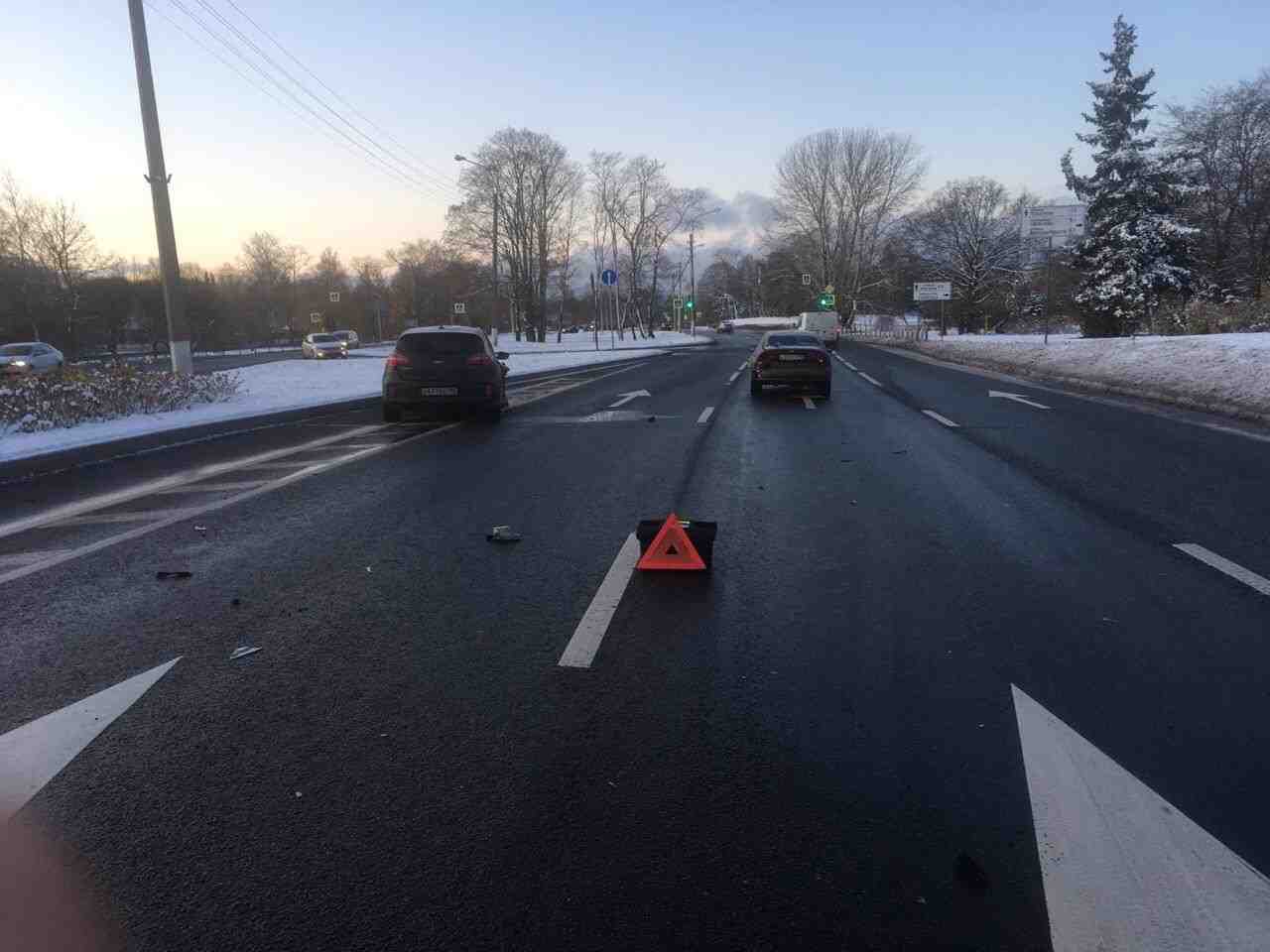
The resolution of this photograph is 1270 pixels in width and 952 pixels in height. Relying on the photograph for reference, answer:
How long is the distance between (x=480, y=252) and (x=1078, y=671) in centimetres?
6922

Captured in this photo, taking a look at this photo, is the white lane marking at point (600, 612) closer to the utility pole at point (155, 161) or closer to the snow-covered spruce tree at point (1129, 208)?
the utility pole at point (155, 161)

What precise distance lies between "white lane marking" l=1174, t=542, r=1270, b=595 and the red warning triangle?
132 inches

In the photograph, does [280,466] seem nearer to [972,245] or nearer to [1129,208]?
[1129,208]

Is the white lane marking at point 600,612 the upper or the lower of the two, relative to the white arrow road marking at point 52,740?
lower

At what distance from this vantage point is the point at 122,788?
2922mm

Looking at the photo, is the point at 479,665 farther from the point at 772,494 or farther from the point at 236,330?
the point at 236,330

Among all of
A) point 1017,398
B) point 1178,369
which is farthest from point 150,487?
point 1178,369

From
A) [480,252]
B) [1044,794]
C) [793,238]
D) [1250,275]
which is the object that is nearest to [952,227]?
[793,238]

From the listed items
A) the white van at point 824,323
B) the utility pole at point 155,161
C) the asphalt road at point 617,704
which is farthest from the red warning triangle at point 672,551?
the white van at point 824,323

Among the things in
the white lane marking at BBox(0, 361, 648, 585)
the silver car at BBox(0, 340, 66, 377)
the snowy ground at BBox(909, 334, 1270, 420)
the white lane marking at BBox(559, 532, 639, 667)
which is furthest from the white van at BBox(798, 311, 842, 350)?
the white lane marking at BBox(559, 532, 639, 667)

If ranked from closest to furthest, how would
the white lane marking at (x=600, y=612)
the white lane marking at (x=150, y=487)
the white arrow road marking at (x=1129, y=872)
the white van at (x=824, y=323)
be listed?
the white arrow road marking at (x=1129, y=872) < the white lane marking at (x=600, y=612) < the white lane marking at (x=150, y=487) < the white van at (x=824, y=323)

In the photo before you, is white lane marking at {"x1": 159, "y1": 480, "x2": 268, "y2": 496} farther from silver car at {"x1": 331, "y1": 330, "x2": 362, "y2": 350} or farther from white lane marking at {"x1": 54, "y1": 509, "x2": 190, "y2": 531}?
silver car at {"x1": 331, "y1": 330, "x2": 362, "y2": 350}

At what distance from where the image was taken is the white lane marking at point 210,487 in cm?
859

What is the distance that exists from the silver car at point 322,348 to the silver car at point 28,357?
12486 millimetres
